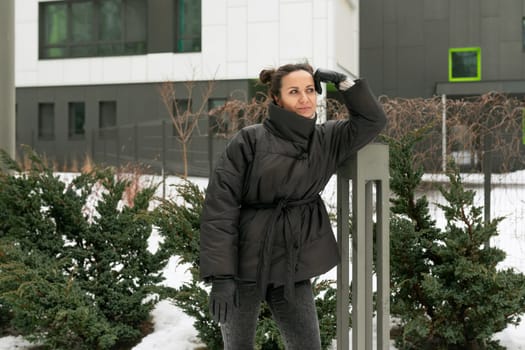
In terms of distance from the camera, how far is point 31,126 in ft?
81.7

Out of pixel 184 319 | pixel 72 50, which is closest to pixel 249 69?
pixel 72 50

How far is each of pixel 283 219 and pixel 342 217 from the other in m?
0.39

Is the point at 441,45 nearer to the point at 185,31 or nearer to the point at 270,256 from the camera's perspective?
the point at 185,31

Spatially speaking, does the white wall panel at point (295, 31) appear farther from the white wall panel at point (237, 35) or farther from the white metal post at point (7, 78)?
the white metal post at point (7, 78)

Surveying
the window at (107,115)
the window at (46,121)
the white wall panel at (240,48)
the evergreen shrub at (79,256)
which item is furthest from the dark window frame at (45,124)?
the evergreen shrub at (79,256)

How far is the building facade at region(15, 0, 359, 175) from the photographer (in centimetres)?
2053

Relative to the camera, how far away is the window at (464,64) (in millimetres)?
24828

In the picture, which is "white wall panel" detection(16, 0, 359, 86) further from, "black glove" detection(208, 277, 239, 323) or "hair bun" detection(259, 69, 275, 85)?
"black glove" detection(208, 277, 239, 323)

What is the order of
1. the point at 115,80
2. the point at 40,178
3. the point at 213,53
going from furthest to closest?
the point at 115,80 → the point at 213,53 → the point at 40,178

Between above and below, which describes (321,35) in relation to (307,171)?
above

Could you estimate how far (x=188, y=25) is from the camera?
2286cm

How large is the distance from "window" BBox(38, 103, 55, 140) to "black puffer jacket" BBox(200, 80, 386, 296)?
76.7 ft

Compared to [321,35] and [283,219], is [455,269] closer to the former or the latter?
[283,219]

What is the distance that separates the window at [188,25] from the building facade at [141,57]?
36 millimetres
